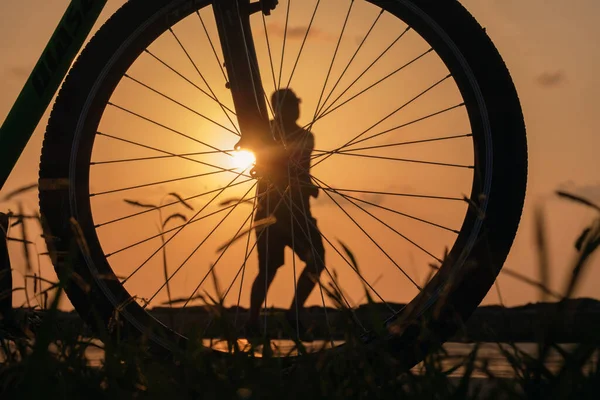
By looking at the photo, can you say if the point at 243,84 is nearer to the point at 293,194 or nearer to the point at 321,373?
the point at 293,194

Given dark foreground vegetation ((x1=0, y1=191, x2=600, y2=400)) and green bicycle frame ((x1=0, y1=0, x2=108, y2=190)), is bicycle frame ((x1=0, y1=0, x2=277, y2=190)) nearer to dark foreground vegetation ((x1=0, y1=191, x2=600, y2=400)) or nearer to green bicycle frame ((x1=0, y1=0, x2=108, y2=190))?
green bicycle frame ((x1=0, y1=0, x2=108, y2=190))

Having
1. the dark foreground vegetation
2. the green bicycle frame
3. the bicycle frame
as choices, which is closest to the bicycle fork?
the bicycle frame

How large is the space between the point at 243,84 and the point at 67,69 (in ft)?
1.76

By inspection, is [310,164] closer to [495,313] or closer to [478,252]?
[478,252]

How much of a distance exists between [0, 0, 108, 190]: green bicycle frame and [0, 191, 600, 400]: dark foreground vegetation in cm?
110

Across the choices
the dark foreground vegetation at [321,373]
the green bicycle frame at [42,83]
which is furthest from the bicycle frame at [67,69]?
the dark foreground vegetation at [321,373]

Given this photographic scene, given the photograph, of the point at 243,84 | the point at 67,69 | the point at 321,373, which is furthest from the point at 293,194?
the point at 321,373

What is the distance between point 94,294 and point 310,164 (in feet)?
2.76

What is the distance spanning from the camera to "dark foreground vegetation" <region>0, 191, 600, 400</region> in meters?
1.00

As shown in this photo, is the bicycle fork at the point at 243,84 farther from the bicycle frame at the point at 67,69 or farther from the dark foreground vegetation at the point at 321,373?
the dark foreground vegetation at the point at 321,373

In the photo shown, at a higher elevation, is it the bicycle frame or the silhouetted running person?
the bicycle frame

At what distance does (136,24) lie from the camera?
2586 mm

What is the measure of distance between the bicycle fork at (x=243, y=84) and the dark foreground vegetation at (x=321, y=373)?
1131 mm

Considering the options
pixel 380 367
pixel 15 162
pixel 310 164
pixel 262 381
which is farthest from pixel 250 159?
pixel 262 381
